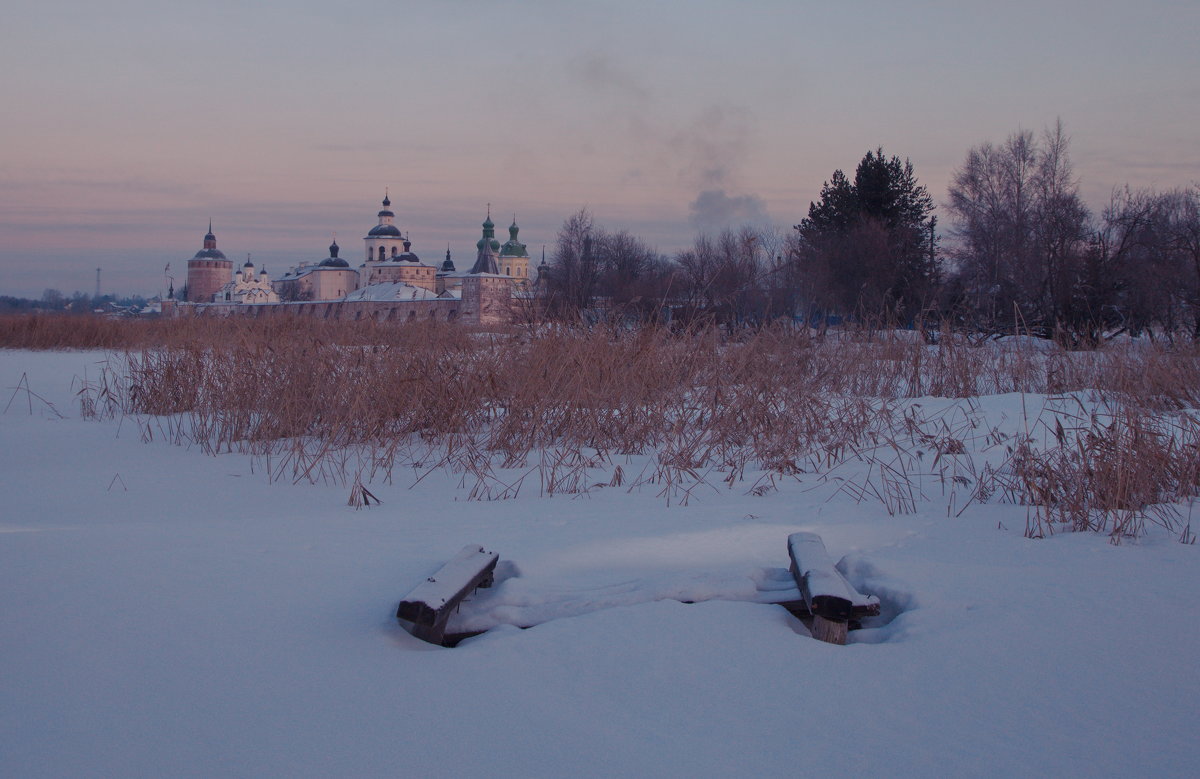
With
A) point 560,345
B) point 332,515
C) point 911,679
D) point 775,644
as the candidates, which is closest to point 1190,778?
point 911,679

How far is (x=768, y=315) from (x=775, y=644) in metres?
5.57

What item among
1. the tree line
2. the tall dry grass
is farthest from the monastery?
the tall dry grass

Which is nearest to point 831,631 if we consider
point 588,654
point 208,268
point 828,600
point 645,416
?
point 828,600

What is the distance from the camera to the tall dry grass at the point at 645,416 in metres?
3.84

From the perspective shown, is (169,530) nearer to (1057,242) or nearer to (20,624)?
(20,624)

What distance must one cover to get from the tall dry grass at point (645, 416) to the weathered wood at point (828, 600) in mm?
1294

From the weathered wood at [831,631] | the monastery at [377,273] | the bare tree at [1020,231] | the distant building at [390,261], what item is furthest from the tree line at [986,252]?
the distant building at [390,261]

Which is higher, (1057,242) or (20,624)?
(1057,242)

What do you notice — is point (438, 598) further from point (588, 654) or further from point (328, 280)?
point (328, 280)

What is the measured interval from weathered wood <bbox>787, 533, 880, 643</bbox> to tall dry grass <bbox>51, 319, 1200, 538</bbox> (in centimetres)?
129

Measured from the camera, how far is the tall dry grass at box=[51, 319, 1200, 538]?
12.6 ft

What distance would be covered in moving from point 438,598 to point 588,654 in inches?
16.8

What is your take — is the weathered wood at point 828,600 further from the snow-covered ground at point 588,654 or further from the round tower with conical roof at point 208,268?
the round tower with conical roof at point 208,268

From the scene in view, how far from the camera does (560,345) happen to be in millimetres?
5832
